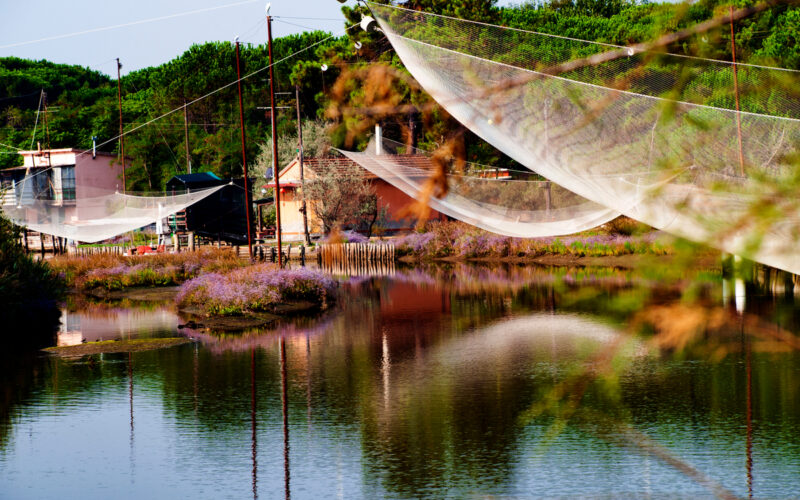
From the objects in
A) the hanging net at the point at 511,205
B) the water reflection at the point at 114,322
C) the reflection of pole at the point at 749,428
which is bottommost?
the reflection of pole at the point at 749,428

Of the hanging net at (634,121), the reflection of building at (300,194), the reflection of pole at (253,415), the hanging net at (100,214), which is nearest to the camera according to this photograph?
the hanging net at (634,121)

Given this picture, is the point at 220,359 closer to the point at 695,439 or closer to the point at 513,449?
the point at 513,449

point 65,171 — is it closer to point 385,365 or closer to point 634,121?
point 385,365

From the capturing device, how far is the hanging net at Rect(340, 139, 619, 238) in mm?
10578

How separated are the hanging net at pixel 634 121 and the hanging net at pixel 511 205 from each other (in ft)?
9.42

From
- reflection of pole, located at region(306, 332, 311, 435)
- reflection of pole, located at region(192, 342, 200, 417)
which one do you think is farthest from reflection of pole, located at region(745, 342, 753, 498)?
reflection of pole, located at region(192, 342, 200, 417)

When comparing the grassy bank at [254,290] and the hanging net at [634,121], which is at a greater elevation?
the hanging net at [634,121]

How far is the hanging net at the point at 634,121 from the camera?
2.83 metres

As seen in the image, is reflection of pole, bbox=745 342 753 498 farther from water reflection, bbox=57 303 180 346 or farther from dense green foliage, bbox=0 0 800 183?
dense green foliage, bbox=0 0 800 183

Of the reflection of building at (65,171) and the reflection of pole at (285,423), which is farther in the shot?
the reflection of building at (65,171)

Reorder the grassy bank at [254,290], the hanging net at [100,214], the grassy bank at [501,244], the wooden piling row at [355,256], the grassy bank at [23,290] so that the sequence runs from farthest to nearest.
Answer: the wooden piling row at [355,256] < the grassy bank at [501,244] < the hanging net at [100,214] < the grassy bank at [23,290] < the grassy bank at [254,290]

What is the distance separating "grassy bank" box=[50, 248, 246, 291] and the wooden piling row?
688 centimetres

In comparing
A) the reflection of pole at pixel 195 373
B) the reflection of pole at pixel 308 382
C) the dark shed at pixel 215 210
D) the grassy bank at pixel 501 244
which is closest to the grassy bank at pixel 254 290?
the reflection of pole at pixel 308 382

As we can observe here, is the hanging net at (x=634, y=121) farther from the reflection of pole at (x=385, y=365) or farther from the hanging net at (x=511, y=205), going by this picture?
the reflection of pole at (x=385, y=365)
